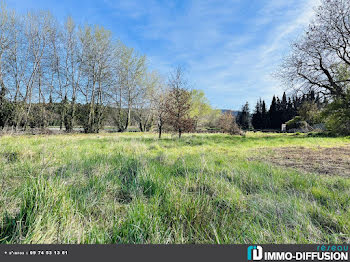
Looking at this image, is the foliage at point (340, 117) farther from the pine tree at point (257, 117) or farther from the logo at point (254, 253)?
the pine tree at point (257, 117)

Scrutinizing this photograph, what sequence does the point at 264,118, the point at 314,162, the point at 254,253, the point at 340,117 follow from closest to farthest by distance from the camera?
the point at 254,253, the point at 314,162, the point at 340,117, the point at 264,118

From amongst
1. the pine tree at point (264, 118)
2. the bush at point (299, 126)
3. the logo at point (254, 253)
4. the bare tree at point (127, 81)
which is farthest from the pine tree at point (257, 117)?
the logo at point (254, 253)

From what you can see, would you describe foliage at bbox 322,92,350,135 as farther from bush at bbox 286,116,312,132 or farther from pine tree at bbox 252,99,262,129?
pine tree at bbox 252,99,262,129

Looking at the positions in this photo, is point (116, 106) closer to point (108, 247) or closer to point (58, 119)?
point (58, 119)

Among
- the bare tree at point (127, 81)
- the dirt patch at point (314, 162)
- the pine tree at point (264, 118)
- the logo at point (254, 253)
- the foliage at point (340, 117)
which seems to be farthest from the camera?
the pine tree at point (264, 118)

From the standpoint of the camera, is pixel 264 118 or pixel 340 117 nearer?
pixel 340 117

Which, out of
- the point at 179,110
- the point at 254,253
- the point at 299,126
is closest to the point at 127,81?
the point at 179,110

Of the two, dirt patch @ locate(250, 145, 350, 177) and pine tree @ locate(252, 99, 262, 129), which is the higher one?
pine tree @ locate(252, 99, 262, 129)

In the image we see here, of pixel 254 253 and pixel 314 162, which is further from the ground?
pixel 254 253

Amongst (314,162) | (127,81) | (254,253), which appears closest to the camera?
(254,253)

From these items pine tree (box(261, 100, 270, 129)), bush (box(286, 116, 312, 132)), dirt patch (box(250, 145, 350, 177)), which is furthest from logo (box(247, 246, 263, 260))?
pine tree (box(261, 100, 270, 129))

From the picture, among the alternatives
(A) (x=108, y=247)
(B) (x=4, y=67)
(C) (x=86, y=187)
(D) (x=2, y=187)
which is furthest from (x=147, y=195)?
(B) (x=4, y=67)

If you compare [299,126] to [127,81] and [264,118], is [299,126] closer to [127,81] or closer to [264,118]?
[264,118]

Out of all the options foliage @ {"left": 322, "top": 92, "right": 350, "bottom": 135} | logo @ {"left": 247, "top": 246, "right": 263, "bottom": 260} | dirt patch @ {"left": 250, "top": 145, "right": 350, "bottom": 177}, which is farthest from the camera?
foliage @ {"left": 322, "top": 92, "right": 350, "bottom": 135}
